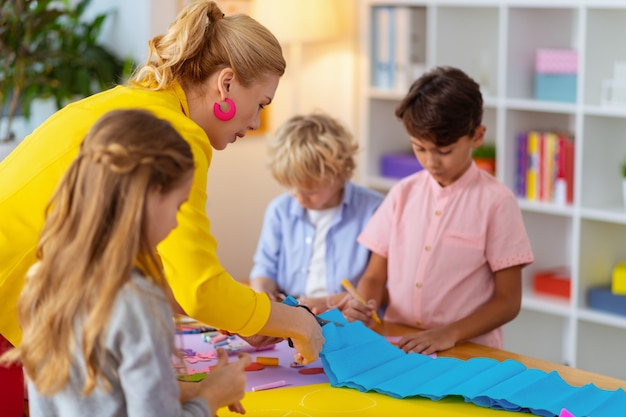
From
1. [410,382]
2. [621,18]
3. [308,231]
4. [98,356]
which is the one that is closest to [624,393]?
[410,382]

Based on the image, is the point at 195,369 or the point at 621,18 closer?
the point at 195,369

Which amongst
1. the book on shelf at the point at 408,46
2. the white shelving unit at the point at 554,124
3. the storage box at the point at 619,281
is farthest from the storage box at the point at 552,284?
the book on shelf at the point at 408,46

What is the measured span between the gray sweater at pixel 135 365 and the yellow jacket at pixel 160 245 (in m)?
0.27

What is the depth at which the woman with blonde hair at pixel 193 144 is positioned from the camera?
153 cm

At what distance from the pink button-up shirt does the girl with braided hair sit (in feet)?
3.83

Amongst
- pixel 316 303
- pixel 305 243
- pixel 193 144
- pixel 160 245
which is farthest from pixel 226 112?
pixel 305 243

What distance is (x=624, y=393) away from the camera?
1.75 m

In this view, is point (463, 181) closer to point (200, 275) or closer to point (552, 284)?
point (200, 275)

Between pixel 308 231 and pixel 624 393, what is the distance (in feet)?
3.86

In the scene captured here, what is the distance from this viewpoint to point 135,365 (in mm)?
1188

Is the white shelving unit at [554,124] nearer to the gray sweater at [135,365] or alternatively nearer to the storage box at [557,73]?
the storage box at [557,73]

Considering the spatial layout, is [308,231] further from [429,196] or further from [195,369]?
[195,369]

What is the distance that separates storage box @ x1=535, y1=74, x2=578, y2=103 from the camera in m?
3.58

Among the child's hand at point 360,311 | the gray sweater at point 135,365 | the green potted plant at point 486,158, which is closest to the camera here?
the gray sweater at point 135,365
